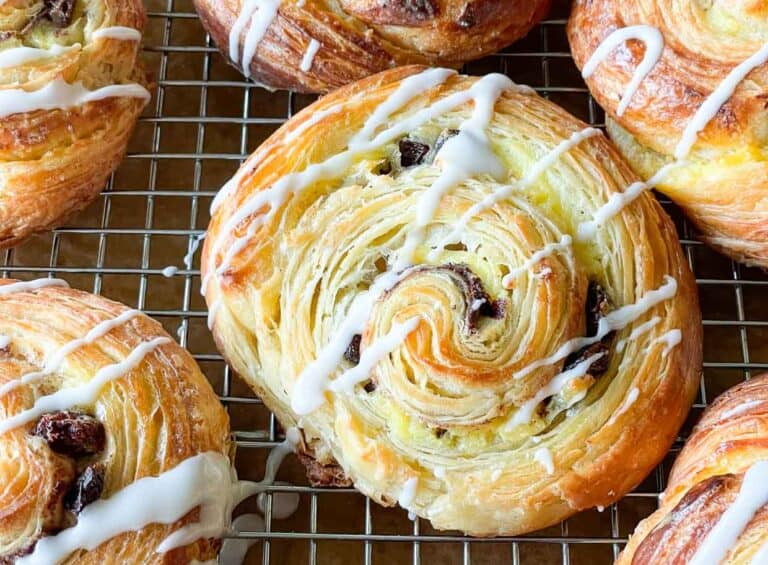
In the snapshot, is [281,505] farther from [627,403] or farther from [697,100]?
[697,100]

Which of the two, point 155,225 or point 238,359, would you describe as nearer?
point 238,359

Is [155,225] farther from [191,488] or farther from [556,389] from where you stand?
[556,389]

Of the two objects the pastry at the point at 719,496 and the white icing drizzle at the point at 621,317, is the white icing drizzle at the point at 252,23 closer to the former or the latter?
the white icing drizzle at the point at 621,317

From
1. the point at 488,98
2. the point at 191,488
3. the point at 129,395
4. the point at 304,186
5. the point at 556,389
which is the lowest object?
the point at 191,488

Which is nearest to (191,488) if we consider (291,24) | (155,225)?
(155,225)

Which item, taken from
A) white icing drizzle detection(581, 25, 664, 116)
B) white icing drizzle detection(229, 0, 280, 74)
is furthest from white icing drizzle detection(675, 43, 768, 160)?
white icing drizzle detection(229, 0, 280, 74)

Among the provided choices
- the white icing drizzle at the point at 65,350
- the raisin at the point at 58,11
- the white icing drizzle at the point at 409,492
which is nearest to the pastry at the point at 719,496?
the white icing drizzle at the point at 409,492
